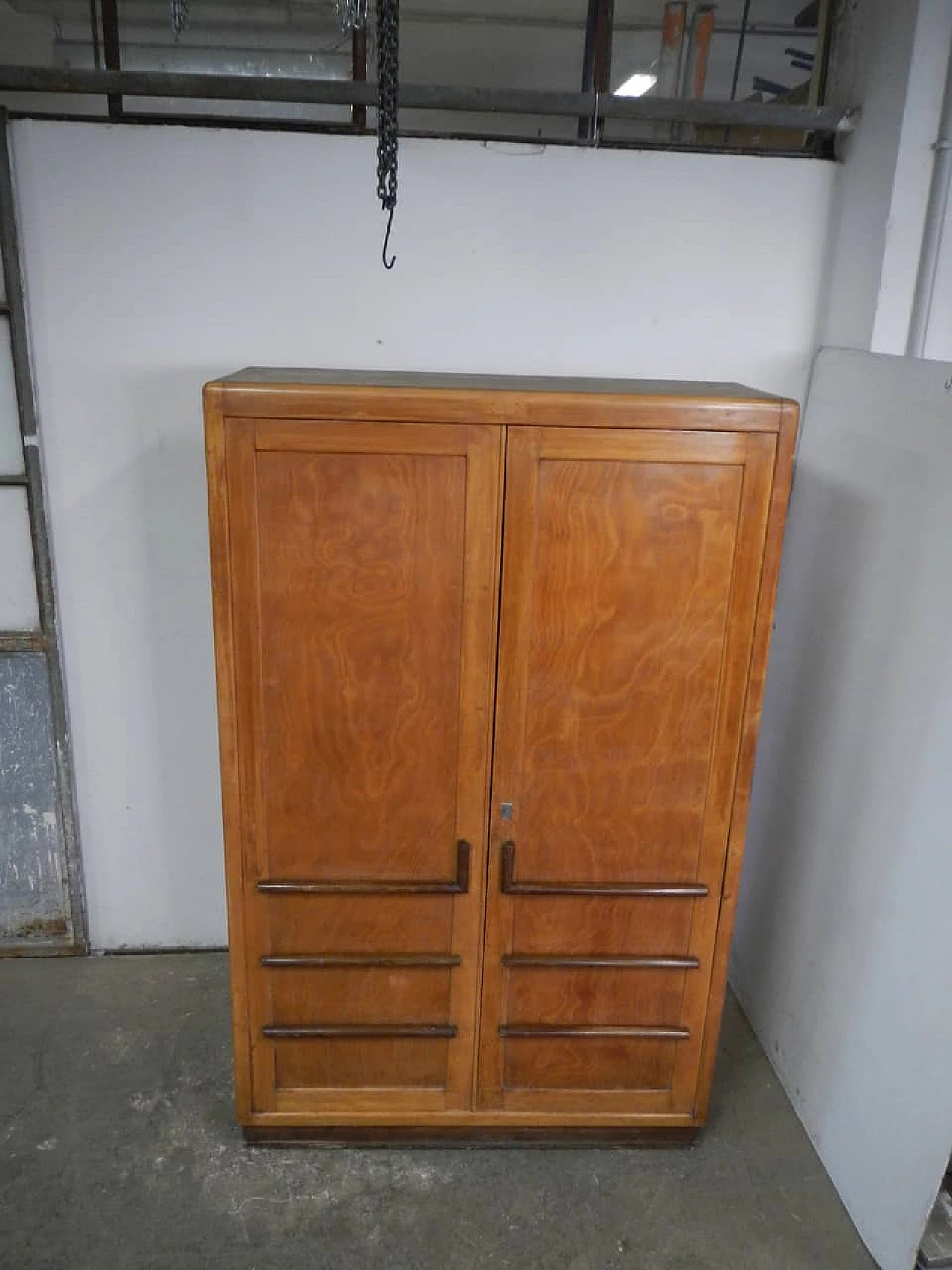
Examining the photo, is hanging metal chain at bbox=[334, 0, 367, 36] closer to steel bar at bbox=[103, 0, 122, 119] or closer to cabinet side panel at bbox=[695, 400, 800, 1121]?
steel bar at bbox=[103, 0, 122, 119]

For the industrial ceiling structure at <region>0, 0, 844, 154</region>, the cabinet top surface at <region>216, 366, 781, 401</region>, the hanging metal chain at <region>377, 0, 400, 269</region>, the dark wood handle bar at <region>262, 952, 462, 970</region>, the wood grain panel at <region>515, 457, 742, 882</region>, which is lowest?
the dark wood handle bar at <region>262, 952, 462, 970</region>

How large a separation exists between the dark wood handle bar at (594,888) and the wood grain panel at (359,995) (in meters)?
0.29

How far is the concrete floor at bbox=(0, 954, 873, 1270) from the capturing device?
2.04 meters

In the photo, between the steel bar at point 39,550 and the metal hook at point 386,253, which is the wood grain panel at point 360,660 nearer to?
the metal hook at point 386,253

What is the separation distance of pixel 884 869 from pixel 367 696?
48.1 inches

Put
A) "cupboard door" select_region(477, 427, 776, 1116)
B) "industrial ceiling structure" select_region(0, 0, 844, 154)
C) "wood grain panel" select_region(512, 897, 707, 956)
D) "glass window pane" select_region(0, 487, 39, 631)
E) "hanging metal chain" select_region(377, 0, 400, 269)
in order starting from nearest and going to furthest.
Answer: "hanging metal chain" select_region(377, 0, 400, 269), "cupboard door" select_region(477, 427, 776, 1116), "wood grain panel" select_region(512, 897, 707, 956), "glass window pane" select_region(0, 487, 39, 631), "industrial ceiling structure" select_region(0, 0, 844, 154)

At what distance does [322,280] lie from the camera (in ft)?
7.77

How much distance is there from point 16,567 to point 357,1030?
1.55 metres

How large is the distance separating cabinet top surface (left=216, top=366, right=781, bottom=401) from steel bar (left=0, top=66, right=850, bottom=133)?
645mm

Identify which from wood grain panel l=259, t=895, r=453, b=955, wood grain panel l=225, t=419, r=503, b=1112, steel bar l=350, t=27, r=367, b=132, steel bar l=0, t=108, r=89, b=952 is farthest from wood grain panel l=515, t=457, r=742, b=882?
steel bar l=0, t=108, r=89, b=952

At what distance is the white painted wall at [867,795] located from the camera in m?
1.90

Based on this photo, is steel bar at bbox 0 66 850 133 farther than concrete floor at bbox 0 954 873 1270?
Yes

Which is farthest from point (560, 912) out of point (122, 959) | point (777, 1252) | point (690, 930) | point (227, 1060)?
point (122, 959)

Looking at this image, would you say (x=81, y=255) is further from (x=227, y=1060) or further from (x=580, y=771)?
(x=227, y=1060)
